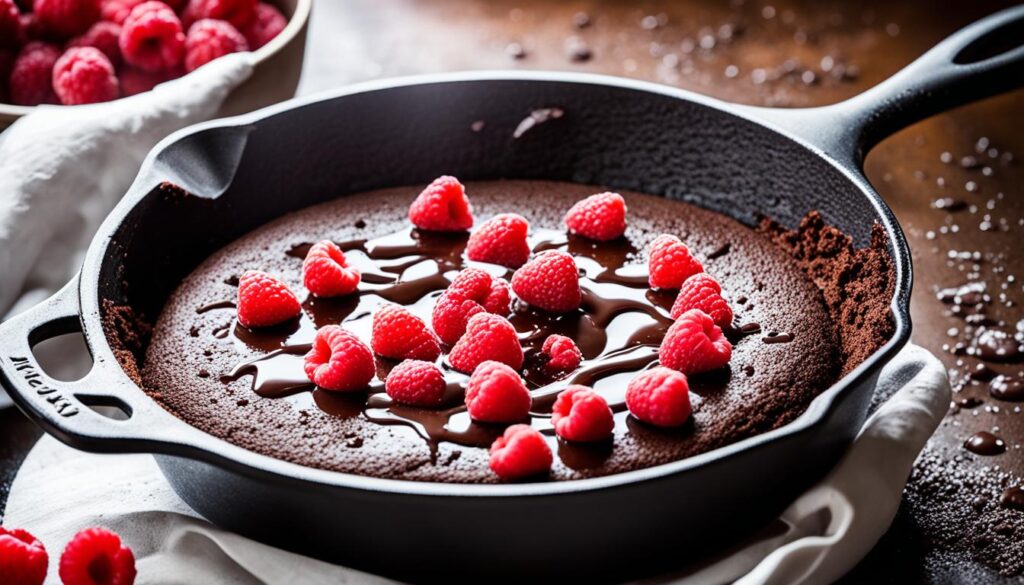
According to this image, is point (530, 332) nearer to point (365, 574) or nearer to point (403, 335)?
point (403, 335)

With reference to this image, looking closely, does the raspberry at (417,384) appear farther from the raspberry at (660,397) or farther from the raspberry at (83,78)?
the raspberry at (83,78)

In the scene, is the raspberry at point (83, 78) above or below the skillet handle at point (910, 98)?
below

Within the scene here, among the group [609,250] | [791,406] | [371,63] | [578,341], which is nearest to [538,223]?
[609,250]

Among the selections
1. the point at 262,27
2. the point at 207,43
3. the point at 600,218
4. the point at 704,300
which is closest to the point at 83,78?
the point at 207,43

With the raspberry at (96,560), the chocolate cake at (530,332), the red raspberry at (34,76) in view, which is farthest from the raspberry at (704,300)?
the red raspberry at (34,76)

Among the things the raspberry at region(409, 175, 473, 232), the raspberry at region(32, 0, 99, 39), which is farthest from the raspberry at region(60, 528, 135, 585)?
the raspberry at region(32, 0, 99, 39)

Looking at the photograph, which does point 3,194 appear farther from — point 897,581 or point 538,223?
point 897,581

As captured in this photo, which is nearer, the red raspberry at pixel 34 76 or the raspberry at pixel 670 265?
the raspberry at pixel 670 265
